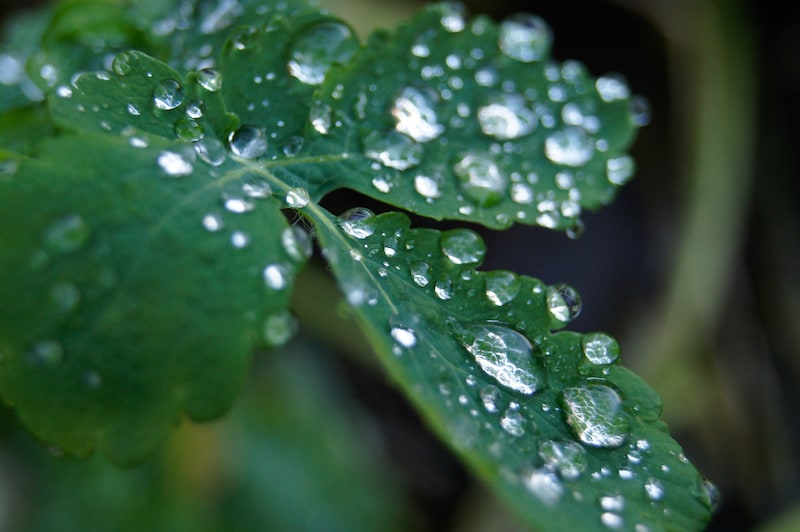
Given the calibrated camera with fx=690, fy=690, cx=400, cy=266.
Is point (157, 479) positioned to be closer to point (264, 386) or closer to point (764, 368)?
point (264, 386)

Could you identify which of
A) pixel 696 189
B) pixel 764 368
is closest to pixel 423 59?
pixel 696 189

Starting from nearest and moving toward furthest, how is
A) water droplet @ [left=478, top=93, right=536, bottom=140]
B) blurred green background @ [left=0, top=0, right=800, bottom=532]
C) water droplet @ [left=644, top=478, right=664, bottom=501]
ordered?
water droplet @ [left=644, top=478, right=664, bottom=501], water droplet @ [left=478, top=93, right=536, bottom=140], blurred green background @ [left=0, top=0, right=800, bottom=532]

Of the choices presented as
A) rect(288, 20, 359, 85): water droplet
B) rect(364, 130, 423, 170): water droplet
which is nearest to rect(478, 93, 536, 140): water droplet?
rect(364, 130, 423, 170): water droplet

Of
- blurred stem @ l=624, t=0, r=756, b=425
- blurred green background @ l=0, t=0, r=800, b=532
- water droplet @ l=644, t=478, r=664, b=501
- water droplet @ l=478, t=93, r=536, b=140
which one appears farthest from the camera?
blurred stem @ l=624, t=0, r=756, b=425

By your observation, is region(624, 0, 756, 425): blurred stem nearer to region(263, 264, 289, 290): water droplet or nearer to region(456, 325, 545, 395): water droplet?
region(456, 325, 545, 395): water droplet

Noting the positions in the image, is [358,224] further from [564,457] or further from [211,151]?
[564,457]

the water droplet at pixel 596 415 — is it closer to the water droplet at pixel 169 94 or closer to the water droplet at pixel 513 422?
the water droplet at pixel 513 422

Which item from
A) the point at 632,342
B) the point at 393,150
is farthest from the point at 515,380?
the point at 632,342
